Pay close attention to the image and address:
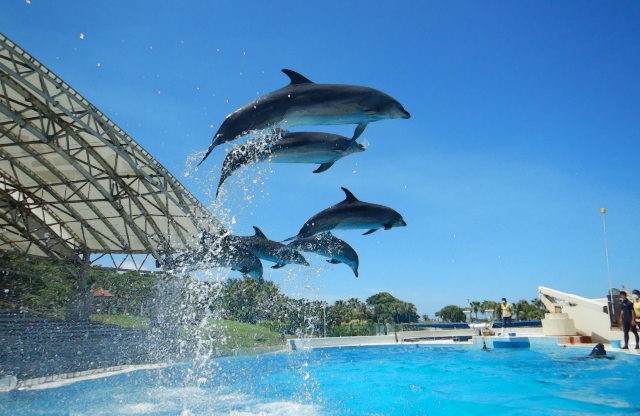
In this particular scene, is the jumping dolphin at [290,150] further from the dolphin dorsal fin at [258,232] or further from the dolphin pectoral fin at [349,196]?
the dolphin dorsal fin at [258,232]

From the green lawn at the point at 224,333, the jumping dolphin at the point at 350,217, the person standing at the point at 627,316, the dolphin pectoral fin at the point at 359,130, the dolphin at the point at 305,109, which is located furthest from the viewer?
the green lawn at the point at 224,333

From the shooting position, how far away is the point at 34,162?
50.0 ft

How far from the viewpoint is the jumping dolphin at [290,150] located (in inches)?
181

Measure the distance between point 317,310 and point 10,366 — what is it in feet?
87.6

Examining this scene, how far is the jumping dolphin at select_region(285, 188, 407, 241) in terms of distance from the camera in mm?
5312

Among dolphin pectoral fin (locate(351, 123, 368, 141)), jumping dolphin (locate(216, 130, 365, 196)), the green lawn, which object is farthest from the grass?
dolphin pectoral fin (locate(351, 123, 368, 141))

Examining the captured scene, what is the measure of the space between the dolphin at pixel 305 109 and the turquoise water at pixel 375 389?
4.69 meters

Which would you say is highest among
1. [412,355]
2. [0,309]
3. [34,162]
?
[34,162]

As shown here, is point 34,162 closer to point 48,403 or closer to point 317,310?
point 48,403

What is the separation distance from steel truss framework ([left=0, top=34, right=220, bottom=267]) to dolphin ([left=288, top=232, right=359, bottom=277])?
5949 millimetres

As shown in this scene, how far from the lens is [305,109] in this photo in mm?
3957

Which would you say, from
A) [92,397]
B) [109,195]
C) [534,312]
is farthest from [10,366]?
[534,312]

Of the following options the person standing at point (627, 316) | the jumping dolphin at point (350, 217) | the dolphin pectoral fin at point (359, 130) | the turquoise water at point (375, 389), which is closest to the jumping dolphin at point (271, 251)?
the jumping dolphin at point (350, 217)

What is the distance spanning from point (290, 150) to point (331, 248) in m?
2.13
